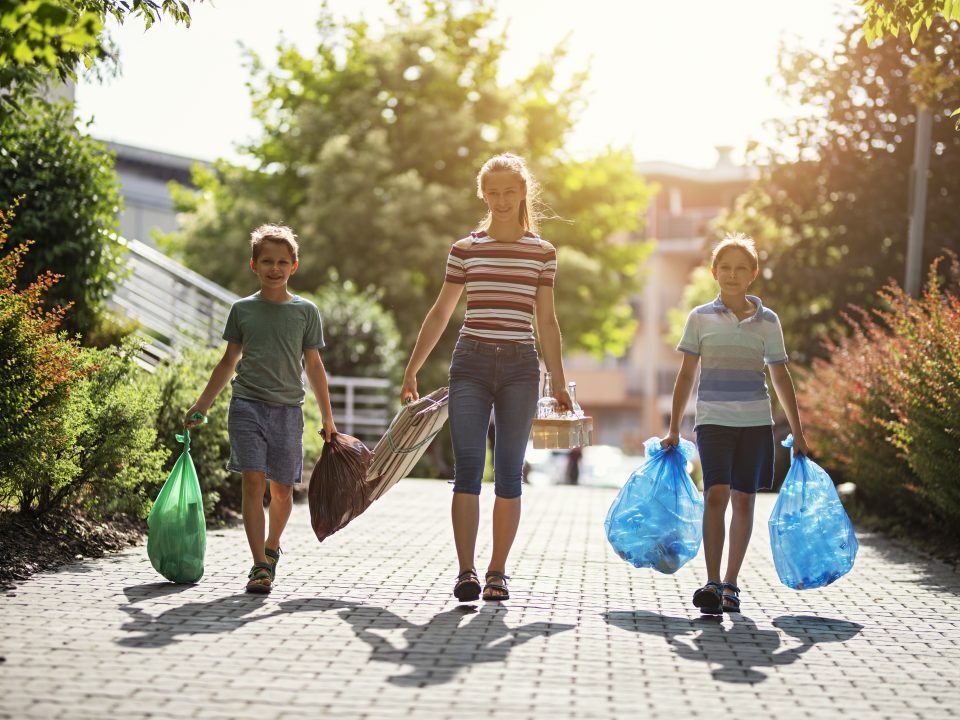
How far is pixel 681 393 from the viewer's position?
285 inches

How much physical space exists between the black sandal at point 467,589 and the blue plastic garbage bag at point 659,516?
0.91 m

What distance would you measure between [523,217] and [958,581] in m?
3.89

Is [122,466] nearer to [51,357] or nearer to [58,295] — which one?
[51,357]

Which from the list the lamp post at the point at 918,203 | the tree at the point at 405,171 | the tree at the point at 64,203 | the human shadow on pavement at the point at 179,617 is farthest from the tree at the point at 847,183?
the human shadow on pavement at the point at 179,617

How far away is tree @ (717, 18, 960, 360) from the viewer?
71.1 feet

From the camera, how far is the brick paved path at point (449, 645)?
4.63 metres

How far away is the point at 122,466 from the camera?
8.34m

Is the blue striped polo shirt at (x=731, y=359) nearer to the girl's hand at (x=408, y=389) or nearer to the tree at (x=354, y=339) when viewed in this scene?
the girl's hand at (x=408, y=389)

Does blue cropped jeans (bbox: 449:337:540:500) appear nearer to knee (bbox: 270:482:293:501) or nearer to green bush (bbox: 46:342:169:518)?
knee (bbox: 270:482:293:501)

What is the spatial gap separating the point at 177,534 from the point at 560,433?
195 cm

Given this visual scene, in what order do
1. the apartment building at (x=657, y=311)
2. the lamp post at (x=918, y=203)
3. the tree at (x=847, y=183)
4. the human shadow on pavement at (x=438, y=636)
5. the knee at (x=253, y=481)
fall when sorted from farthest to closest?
the apartment building at (x=657, y=311) < the tree at (x=847, y=183) < the lamp post at (x=918, y=203) < the knee at (x=253, y=481) < the human shadow on pavement at (x=438, y=636)

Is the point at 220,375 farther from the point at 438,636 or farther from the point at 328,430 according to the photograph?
the point at 438,636

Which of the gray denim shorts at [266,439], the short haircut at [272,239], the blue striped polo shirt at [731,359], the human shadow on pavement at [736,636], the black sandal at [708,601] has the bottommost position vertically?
the human shadow on pavement at [736,636]

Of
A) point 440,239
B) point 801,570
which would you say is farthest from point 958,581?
point 440,239
